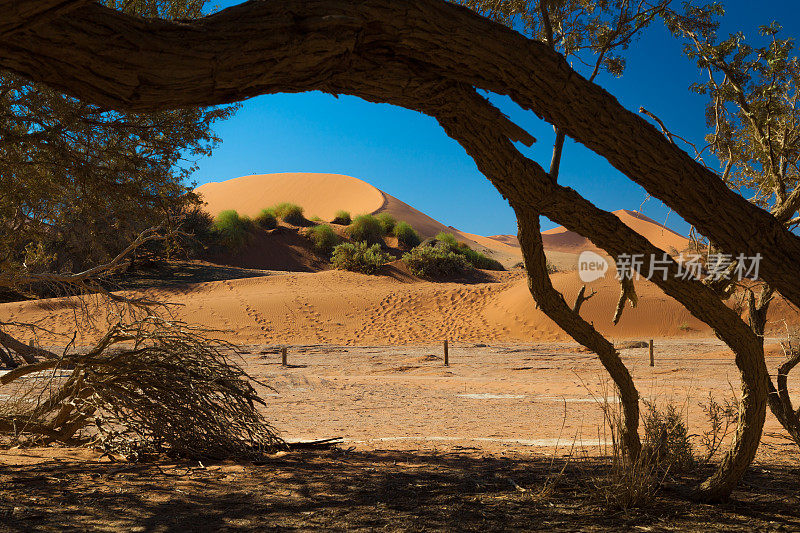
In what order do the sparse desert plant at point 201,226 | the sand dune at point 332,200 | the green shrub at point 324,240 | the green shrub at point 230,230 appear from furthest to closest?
the sand dune at point 332,200 → the green shrub at point 324,240 → the green shrub at point 230,230 → the sparse desert plant at point 201,226

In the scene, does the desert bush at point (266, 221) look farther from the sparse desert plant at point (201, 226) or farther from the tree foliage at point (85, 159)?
the tree foliage at point (85, 159)

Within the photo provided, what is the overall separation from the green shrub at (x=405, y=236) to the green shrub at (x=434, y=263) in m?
9.32

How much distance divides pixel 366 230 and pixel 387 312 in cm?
1895

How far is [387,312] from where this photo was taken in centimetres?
2603

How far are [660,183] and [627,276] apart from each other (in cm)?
111

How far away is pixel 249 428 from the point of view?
18.3 ft

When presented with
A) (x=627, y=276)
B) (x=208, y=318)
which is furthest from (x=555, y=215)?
(x=208, y=318)

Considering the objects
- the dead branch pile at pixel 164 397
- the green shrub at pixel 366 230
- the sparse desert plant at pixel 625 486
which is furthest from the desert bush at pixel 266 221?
the sparse desert plant at pixel 625 486

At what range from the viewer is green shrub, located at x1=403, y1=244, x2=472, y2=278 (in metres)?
34.3

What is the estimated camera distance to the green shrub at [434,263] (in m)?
34.3

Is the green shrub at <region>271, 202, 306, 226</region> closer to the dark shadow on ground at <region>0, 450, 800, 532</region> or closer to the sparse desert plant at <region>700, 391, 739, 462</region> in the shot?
the sparse desert plant at <region>700, 391, 739, 462</region>

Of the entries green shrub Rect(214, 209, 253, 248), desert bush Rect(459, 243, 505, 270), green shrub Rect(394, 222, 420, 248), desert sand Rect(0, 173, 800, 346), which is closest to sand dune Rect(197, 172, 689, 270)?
green shrub Rect(394, 222, 420, 248)

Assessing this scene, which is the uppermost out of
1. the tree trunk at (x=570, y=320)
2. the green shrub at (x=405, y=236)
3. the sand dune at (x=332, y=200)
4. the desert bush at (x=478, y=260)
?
the sand dune at (x=332, y=200)

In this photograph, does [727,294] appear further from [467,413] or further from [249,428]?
[467,413]
